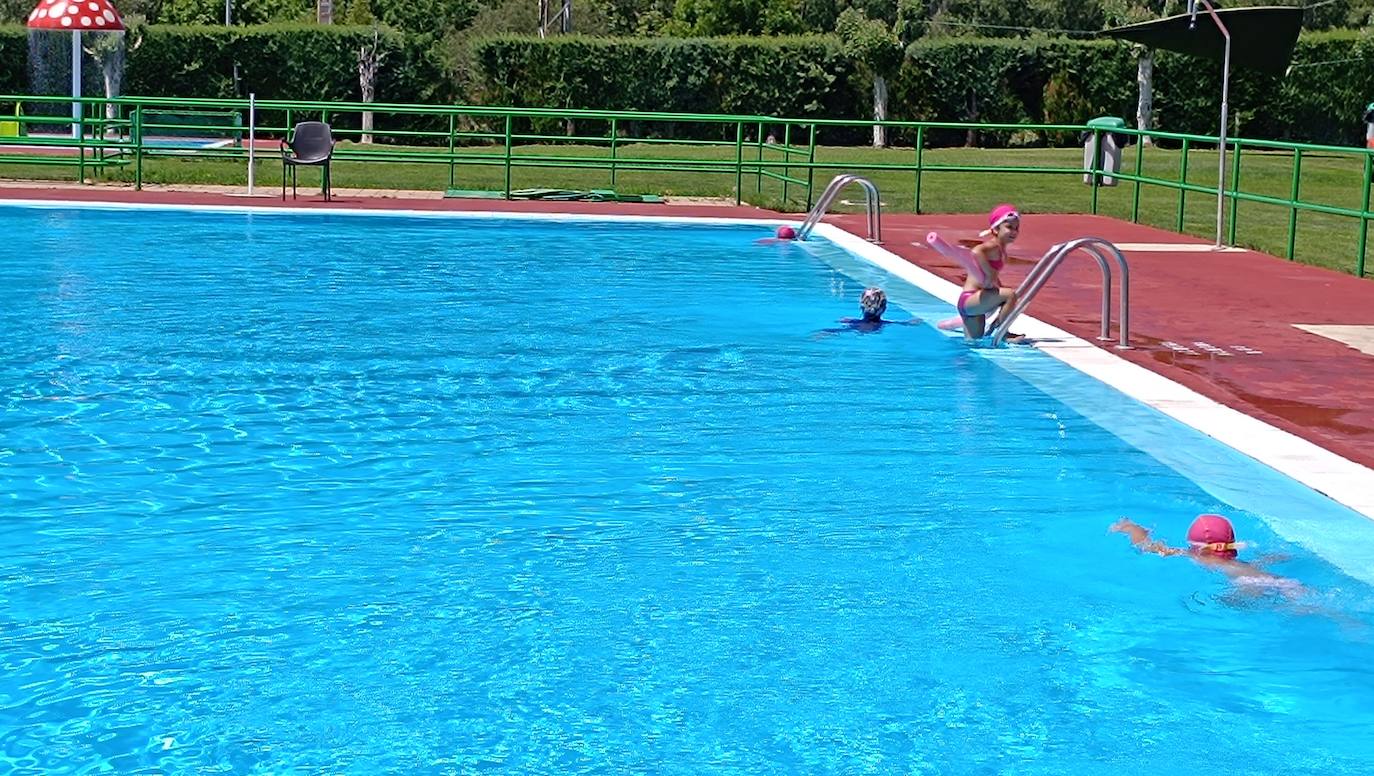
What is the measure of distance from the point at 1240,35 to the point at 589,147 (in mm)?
22901

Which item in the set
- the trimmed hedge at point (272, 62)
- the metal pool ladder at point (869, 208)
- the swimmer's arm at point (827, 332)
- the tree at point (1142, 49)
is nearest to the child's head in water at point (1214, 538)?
the swimmer's arm at point (827, 332)

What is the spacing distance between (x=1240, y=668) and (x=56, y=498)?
17.1 ft

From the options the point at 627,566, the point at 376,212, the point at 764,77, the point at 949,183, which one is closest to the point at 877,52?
the point at 764,77

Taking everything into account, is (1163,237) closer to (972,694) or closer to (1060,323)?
(1060,323)

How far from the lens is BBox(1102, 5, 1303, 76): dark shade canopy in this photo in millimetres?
20062

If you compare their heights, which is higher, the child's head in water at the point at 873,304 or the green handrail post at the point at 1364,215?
the green handrail post at the point at 1364,215

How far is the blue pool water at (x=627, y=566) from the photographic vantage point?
578 centimetres

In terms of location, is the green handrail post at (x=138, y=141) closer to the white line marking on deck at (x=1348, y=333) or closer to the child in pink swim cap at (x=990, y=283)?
→ the child in pink swim cap at (x=990, y=283)

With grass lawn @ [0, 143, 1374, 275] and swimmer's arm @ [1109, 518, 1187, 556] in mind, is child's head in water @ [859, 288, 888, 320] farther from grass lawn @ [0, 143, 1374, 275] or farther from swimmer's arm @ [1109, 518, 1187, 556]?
grass lawn @ [0, 143, 1374, 275]

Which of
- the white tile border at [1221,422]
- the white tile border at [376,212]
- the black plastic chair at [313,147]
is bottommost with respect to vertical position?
the white tile border at [1221,422]

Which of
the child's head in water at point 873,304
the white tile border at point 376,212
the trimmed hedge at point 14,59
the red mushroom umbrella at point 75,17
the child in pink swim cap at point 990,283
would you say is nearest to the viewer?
the child in pink swim cap at point 990,283

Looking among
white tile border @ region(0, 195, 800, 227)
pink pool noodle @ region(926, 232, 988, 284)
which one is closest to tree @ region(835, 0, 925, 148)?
white tile border @ region(0, 195, 800, 227)

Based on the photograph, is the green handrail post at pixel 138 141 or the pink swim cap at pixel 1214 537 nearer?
the pink swim cap at pixel 1214 537

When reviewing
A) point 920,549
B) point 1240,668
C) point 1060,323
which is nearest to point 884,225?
point 1060,323
